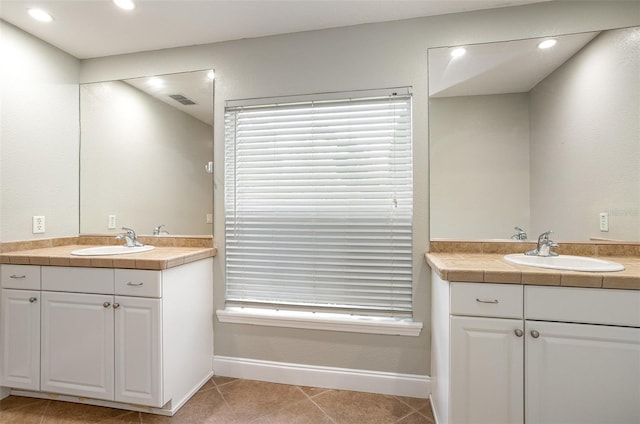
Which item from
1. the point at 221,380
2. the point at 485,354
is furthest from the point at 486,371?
the point at 221,380

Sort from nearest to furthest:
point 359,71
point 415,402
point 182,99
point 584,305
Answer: point 584,305 < point 415,402 < point 359,71 < point 182,99

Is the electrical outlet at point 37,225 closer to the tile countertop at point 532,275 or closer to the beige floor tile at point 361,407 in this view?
the beige floor tile at point 361,407

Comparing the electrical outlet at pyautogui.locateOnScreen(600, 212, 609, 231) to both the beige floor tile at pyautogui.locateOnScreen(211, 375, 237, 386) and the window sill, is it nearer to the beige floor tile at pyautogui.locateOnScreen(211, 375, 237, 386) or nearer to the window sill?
the window sill

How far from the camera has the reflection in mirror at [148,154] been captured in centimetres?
225

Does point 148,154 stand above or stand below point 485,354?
above

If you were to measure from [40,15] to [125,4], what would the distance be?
0.59 meters

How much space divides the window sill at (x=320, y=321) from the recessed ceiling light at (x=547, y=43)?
180 cm

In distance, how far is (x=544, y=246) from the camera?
5.65ft

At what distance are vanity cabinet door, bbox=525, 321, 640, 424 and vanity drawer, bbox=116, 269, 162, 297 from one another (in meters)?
1.83

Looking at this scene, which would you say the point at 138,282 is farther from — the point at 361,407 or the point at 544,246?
the point at 544,246

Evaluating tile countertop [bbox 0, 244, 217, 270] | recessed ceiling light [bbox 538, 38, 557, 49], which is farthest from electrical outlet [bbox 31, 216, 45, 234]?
recessed ceiling light [bbox 538, 38, 557, 49]

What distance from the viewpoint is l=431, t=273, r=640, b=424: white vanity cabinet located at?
1.27 meters

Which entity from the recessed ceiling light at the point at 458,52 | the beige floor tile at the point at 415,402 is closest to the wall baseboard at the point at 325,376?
the beige floor tile at the point at 415,402

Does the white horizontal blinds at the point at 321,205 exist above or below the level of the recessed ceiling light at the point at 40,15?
below
